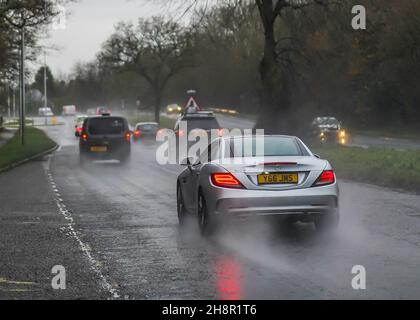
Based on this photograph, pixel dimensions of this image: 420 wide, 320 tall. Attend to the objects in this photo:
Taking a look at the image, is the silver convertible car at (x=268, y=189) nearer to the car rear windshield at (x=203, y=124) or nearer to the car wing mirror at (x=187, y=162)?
the car wing mirror at (x=187, y=162)

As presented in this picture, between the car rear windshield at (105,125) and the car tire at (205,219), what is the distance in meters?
21.1

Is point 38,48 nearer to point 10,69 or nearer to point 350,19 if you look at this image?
point 10,69

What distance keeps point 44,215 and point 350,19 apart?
21.6 meters

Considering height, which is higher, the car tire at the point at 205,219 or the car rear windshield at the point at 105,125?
the car rear windshield at the point at 105,125

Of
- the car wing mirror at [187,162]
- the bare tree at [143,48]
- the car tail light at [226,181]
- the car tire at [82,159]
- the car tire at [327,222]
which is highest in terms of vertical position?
the bare tree at [143,48]

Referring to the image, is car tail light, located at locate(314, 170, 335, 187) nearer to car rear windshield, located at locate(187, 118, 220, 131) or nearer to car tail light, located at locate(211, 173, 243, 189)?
car tail light, located at locate(211, 173, 243, 189)

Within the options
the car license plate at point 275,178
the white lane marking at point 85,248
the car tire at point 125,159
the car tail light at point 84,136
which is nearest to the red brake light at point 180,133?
the car tire at point 125,159

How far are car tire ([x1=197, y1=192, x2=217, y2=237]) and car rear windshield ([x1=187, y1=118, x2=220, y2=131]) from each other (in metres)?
18.5

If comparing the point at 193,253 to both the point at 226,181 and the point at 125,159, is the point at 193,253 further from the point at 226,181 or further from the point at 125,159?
the point at 125,159

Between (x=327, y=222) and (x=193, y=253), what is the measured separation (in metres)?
2.14

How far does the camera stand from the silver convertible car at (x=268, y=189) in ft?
33.8

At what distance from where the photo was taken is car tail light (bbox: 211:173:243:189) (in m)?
10.4
